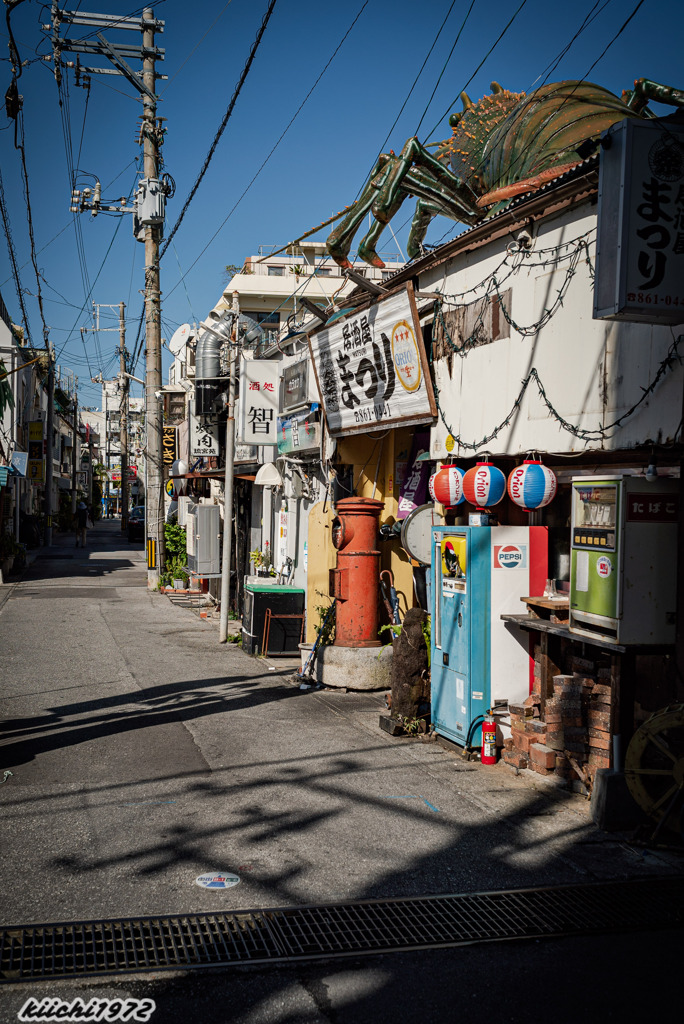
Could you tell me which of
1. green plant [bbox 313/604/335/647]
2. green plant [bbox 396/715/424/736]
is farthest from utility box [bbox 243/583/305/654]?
green plant [bbox 396/715/424/736]

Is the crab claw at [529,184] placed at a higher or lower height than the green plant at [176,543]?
higher

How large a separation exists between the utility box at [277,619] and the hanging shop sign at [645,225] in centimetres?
955

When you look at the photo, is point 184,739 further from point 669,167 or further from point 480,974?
point 669,167

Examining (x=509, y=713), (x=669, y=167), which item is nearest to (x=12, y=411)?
(x=509, y=713)

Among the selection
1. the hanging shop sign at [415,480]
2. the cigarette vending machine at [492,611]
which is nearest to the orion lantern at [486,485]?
the cigarette vending machine at [492,611]

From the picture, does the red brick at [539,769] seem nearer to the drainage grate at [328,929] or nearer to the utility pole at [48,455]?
the drainage grate at [328,929]

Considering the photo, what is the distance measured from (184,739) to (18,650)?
6.33 m

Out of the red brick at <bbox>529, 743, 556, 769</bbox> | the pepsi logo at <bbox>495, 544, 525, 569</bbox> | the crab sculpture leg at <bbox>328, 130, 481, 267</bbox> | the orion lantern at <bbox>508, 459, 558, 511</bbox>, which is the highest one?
the crab sculpture leg at <bbox>328, 130, 481, 267</bbox>

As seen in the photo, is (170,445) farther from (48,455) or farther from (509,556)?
(509,556)

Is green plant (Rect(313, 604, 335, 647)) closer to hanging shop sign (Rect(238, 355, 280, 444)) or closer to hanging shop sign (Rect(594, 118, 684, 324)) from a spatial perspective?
hanging shop sign (Rect(238, 355, 280, 444))

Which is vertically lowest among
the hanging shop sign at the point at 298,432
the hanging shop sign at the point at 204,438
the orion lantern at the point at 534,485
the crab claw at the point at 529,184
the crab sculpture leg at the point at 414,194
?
the orion lantern at the point at 534,485

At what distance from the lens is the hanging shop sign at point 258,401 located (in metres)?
16.5

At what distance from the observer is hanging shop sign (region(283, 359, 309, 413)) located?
15008 millimetres

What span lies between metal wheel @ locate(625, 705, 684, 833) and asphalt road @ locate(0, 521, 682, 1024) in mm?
339
